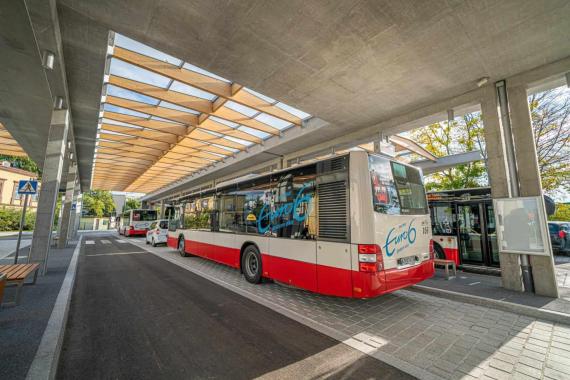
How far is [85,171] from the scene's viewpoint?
1994cm

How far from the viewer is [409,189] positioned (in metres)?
5.18

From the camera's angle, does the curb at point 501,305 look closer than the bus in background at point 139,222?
Yes

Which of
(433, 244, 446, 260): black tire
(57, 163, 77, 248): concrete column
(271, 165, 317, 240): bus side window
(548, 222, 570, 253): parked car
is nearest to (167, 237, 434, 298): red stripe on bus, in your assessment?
(271, 165, 317, 240): bus side window

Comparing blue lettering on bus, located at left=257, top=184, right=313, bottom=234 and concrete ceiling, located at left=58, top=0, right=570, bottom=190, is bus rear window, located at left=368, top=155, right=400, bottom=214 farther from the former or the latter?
concrete ceiling, located at left=58, top=0, right=570, bottom=190

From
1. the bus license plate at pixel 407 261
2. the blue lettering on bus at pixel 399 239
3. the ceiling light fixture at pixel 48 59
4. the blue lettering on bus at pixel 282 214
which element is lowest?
the bus license plate at pixel 407 261

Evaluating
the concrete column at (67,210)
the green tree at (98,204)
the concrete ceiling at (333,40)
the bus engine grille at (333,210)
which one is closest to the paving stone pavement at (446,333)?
the bus engine grille at (333,210)

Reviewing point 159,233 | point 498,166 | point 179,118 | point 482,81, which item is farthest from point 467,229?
point 159,233

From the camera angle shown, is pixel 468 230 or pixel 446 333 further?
pixel 468 230

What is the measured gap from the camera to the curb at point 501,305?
4.15 meters

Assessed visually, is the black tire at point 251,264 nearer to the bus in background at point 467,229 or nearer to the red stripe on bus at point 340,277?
the red stripe on bus at point 340,277

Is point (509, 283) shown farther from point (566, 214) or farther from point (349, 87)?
point (566, 214)

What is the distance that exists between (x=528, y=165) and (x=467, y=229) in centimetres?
353

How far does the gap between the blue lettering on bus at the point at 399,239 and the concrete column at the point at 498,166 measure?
3.07m

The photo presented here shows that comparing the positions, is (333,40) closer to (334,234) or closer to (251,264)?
(334,234)
